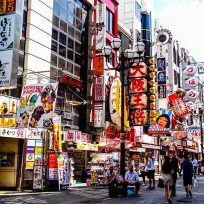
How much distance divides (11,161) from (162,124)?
21.6 m

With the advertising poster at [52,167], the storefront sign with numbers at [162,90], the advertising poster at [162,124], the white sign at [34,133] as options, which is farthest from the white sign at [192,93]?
the advertising poster at [52,167]

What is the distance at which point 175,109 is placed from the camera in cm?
4281

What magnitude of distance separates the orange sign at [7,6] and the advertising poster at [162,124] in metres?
27.7

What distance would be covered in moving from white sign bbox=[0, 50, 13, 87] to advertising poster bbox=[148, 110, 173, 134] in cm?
2786

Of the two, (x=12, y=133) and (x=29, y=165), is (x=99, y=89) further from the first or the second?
Result: (x=12, y=133)

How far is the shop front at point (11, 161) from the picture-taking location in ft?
66.1

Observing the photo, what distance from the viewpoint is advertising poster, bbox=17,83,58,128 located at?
61.1ft

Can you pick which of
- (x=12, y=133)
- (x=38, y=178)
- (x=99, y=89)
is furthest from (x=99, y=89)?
(x=12, y=133)

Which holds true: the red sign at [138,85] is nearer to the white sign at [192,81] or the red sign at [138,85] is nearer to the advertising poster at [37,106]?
the advertising poster at [37,106]

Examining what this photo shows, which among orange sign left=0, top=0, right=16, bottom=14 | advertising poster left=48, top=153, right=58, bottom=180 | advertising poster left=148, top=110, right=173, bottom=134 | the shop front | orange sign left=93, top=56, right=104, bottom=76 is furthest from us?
advertising poster left=148, top=110, right=173, bottom=134

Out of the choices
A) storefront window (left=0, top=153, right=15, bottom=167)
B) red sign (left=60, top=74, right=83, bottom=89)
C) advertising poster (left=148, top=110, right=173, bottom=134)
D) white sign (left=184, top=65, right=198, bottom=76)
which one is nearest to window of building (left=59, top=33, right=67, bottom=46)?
red sign (left=60, top=74, right=83, bottom=89)

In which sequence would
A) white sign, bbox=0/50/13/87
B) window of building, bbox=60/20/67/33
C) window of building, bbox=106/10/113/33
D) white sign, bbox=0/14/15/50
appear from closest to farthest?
1. white sign, bbox=0/50/13/87
2. white sign, bbox=0/14/15/50
3. window of building, bbox=60/20/67/33
4. window of building, bbox=106/10/113/33

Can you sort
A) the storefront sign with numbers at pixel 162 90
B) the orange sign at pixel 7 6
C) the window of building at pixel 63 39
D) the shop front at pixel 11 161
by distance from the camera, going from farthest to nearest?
the storefront sign with numbers at pixel 162 90
the window of building at pixel 63 39
the shop front at pixel 11 161
the orange sign at pixel 7 6

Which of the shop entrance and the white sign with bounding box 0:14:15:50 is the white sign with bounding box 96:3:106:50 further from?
the white sign with bounding box 0:14:15:50
